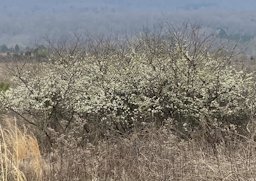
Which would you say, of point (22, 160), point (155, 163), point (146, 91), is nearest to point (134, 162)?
point (155, 163)

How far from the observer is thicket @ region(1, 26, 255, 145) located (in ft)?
47.9

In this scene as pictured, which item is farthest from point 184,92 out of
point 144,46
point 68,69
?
point 68,69

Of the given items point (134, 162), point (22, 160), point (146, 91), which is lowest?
point (146, 91)

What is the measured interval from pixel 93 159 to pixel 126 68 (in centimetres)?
641

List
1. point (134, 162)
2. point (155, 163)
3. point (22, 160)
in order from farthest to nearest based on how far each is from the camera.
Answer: point (134, 162)
point (22, 160)
point (155, 163)

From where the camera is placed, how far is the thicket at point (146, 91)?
14.6 m

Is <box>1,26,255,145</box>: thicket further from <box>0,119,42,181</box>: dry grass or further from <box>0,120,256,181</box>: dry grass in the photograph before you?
<box>0,119,42,181</box>: dry grass

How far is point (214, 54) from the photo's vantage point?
15.6 m

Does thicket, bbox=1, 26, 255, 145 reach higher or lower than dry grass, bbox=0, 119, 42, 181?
lower

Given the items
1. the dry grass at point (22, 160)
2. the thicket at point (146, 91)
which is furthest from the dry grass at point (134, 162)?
the thicket at point (146, 91)

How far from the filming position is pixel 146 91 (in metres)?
15.0

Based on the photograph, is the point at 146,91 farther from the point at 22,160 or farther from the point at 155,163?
the point at 155,163

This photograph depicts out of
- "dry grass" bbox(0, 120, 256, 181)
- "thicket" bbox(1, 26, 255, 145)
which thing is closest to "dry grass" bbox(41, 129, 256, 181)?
"dry grass" bbox(0, 120, 256, 181)

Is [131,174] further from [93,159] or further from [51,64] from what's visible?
[51,64]
